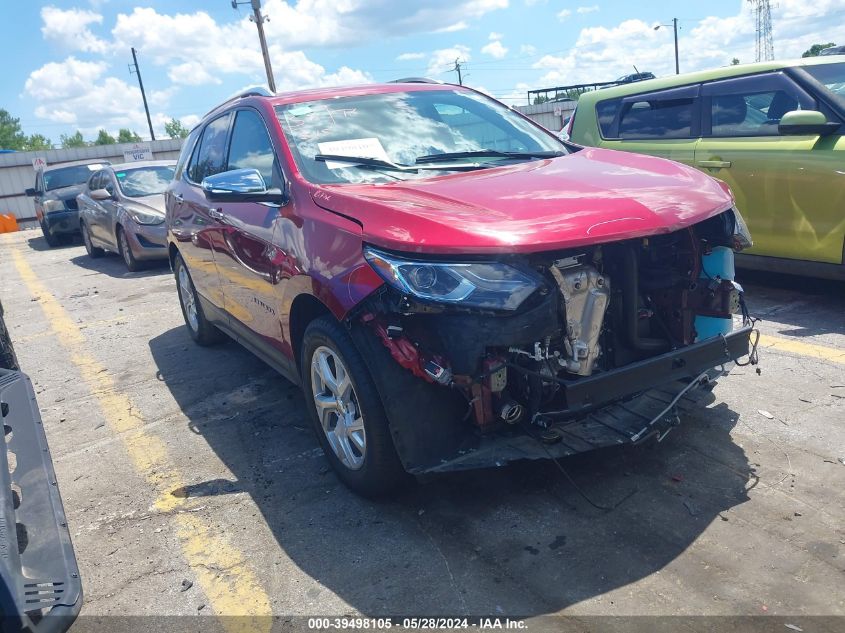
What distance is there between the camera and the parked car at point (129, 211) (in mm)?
10758

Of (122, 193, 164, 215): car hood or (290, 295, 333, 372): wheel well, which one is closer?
(290, 295, 333, 372): wheel well

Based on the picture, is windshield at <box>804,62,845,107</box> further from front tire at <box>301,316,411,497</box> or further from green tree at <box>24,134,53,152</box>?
green tree at <box>24,134,53,152</box>

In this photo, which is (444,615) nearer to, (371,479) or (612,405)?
(371,479)

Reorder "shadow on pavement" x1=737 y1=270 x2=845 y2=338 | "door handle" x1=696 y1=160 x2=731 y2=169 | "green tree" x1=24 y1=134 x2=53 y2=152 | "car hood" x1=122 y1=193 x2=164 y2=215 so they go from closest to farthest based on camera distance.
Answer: "shadow on pavement" x1=737 y1=270 x2=845 y2=338
"door handle" x1=696 y1=160 x2=731 y2=169
"car hood" x1=122 y1=193 x2=164 y2=215
"green tree" x1=24 y1=134 x2=53 y2=152

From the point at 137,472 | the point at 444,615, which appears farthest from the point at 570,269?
the point at 137,472

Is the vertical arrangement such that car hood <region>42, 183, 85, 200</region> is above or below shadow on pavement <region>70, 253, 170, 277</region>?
above

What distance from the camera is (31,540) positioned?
2129 mm

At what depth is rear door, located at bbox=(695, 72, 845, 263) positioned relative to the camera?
17.2 feet

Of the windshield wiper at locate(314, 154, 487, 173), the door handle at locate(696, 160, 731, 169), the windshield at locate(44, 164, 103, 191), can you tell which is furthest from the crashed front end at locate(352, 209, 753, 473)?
the windshield at locate(44, 164, 103, 191)

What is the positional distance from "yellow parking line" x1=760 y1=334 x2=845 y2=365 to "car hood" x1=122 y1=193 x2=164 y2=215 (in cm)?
875

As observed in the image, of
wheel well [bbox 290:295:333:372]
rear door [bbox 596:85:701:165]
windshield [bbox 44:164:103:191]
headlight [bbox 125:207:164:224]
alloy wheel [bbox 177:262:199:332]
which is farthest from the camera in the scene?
windshield [bbox 44:164:103:191]

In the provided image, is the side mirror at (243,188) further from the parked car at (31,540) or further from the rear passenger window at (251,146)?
the parked car at (31,540)

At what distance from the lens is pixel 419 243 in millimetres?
2715

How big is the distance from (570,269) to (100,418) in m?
3.51
